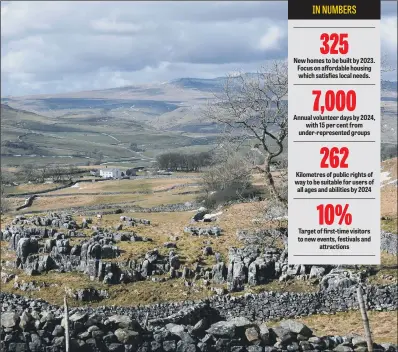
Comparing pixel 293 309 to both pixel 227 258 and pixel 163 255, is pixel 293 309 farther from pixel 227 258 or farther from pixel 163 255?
pixel 163 255

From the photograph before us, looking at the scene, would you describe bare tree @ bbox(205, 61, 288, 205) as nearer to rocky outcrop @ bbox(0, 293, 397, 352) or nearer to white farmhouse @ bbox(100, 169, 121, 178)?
rocky outcrop @ bbox(0, 293, 397, 352)

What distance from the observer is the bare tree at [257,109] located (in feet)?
66.4

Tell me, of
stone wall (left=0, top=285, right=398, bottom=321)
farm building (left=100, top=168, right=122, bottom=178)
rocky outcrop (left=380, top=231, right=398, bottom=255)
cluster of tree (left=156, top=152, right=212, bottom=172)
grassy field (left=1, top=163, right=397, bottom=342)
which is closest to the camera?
grassy field (left=1, top=163, right=397, bottom=342)

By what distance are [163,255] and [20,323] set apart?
704 inches

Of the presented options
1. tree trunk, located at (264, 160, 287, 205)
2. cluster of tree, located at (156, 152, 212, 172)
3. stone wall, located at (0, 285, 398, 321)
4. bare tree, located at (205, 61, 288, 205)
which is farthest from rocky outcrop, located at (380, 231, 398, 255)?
cluster of tree, located at (156, 152, 212, 172)

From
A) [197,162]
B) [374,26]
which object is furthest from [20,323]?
[197,162]

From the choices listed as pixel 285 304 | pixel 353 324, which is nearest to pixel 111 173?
pixel 285 304

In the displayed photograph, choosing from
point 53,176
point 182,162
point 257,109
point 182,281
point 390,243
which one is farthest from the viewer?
point 53,176

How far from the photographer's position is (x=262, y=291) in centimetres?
2669

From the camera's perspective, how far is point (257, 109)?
67.9 ft

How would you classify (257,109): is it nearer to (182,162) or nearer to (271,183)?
(271,183)

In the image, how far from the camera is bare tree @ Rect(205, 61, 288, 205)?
2025 cm

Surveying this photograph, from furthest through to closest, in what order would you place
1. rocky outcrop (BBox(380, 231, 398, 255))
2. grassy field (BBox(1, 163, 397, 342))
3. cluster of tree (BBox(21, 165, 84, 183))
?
cluster of tree (BBox(21, 165, 84, 183)), rocky outcrop (BBox(380, 231, 398, 255)), grassy field (BBox(1, 163, 397, 342))

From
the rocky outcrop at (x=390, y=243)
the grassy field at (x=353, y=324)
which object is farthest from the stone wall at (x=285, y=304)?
the rocky outcrop at (x=390, y=243)
